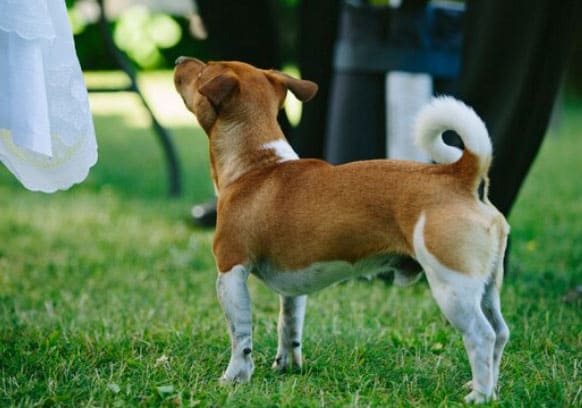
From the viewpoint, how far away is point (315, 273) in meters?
2.70

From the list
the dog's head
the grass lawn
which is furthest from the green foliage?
the dog's head

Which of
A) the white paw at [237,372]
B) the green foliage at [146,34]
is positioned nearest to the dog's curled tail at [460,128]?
the white paw at [237,372]

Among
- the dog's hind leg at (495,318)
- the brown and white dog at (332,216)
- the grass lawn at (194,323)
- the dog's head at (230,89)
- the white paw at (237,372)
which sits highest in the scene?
the dog's head at (230,89)

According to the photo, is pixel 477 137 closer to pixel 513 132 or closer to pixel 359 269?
pixel 359 269

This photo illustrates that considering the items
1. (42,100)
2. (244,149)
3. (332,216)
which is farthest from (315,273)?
(42,100)

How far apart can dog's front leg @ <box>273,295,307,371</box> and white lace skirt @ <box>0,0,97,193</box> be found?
0.76m

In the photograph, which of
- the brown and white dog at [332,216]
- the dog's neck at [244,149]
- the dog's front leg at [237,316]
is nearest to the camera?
the brown and white dog at [332,216]

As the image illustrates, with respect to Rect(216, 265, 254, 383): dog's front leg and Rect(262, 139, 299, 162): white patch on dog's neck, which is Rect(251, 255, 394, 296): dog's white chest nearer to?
Rect(216, 265, 254, 383): dog's front leg

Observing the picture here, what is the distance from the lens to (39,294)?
4.17 meters

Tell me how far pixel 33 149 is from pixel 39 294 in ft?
5.88

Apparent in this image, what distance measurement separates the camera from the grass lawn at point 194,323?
2680 millimetres

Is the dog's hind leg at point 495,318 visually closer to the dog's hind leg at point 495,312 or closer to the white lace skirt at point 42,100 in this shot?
the dog's hind leg at point 495,312

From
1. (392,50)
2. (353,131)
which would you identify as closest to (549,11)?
(392,50)

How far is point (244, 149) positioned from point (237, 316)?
511 mm
